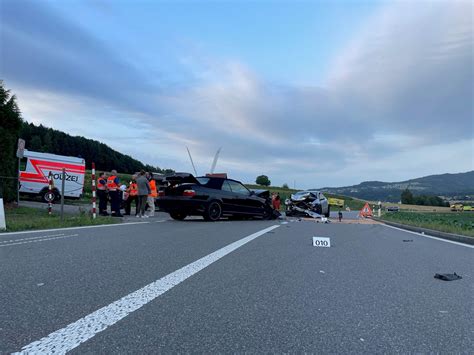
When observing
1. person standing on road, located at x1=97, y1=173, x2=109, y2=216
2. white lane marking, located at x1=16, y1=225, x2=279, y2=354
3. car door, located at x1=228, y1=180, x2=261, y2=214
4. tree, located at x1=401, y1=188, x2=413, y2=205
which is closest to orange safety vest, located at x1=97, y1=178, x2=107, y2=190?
person standing on road, located at x1=97, y1=173, x2=109, y2=216

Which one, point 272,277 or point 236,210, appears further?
point 236,210

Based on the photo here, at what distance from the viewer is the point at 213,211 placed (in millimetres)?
14586

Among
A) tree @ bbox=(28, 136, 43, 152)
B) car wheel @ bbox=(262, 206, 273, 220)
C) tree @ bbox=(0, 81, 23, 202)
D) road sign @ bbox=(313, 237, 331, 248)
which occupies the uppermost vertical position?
tree @ bbox=(28, 136, 43, 152)

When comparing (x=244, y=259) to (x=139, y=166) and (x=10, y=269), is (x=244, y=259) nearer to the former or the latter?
(x=10, y=269)

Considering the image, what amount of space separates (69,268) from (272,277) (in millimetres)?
2498

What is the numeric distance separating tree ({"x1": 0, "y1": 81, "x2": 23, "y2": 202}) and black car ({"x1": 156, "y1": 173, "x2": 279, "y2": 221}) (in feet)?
23.2

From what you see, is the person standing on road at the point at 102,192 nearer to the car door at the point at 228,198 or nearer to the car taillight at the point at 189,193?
the car taillight at the point at 189,193

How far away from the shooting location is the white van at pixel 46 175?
24.7 meters

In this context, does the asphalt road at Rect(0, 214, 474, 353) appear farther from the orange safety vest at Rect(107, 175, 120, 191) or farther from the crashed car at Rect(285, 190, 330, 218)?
the crashed car at Rect(285, 190, 330, 218)

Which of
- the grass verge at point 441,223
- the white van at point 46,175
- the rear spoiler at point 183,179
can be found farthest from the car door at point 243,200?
the white van at point 46,175

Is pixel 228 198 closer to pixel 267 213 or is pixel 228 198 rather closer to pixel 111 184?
pixel 267 213

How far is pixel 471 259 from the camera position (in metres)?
6.96

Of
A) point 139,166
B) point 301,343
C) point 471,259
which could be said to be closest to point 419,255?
point 471,259

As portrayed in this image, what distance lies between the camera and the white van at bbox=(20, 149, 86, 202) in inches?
973
